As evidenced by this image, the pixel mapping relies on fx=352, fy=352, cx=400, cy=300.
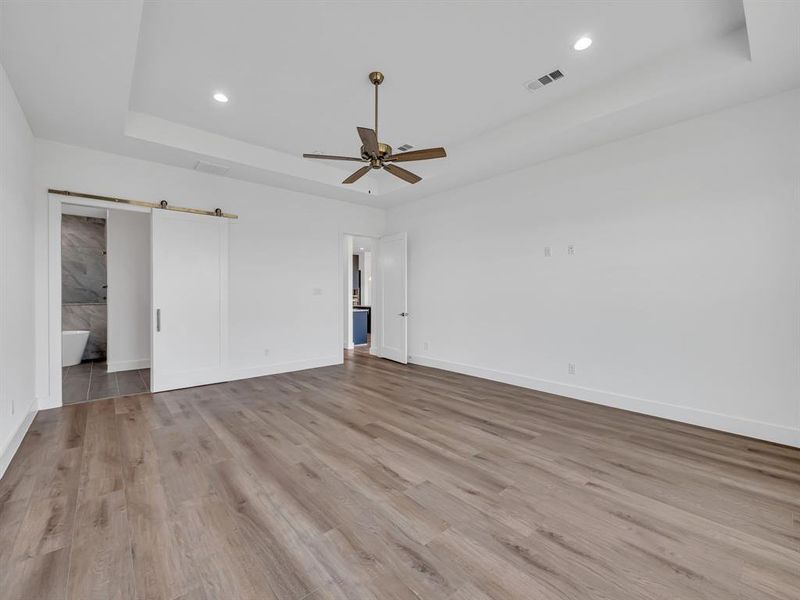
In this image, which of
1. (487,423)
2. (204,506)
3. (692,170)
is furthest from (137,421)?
(692,170)

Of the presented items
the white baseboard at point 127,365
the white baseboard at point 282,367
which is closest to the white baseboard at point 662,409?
the white baseboard at point 282,367

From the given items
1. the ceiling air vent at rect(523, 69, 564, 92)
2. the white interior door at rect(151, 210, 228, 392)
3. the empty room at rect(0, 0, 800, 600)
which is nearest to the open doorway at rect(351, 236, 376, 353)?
the empty room at rect(0, 0, 800, 600)

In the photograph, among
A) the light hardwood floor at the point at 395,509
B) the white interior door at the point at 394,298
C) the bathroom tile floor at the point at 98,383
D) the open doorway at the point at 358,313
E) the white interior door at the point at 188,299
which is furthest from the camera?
the open doorway at the point at 358,313

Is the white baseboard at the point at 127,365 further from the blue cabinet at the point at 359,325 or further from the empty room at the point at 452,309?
the blue cabinet at the point at 359,325

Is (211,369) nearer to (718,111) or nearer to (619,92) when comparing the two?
(619,92)

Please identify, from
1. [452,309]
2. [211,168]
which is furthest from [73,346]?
[452,309]

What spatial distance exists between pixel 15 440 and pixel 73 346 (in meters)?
4.40

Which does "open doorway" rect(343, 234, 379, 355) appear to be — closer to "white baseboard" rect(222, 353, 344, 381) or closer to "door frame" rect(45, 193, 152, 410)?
"white baseboard" rect(222, 353, 344, 381)

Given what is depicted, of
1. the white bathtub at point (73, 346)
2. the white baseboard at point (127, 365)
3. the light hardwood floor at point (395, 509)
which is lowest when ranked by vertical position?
the light hardwood floor at point (395, 509)

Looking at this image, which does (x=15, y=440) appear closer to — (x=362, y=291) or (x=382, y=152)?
(x=382, y=152)

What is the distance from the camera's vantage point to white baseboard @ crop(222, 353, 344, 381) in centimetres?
530

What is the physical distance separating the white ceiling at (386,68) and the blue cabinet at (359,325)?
5.18m

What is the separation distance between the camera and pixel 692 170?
3.50 meters

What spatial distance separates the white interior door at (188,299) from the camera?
4625 mm
